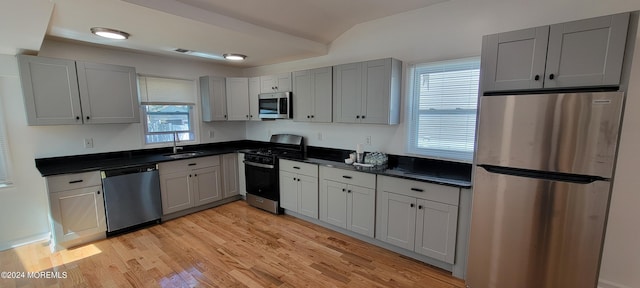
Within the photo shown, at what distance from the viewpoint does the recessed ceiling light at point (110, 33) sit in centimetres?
255

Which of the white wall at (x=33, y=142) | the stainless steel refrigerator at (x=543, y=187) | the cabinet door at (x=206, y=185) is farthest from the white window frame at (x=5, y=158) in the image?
the stainless steel refrigerator at (x=543, y=187)

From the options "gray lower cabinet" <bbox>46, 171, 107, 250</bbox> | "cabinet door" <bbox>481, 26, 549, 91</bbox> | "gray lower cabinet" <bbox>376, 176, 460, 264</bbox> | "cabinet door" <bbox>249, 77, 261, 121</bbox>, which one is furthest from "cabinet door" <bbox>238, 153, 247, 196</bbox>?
"cabinet door" <bbox>481, 26, 549, 91</bbox>

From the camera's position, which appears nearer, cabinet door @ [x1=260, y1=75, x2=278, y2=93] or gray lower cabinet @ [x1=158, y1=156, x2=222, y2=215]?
gray lower cabinet @ [x1=158, y1=156, x2=222, y2=215]

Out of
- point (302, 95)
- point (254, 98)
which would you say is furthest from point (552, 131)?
point (254, 98)

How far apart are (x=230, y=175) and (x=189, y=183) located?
2.24ft

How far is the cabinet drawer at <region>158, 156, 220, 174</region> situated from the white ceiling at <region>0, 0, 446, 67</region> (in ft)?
5.06

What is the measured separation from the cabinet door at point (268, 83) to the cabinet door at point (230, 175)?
1229 mm

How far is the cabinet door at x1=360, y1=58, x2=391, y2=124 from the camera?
2.89 meters

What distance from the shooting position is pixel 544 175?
6.12ft

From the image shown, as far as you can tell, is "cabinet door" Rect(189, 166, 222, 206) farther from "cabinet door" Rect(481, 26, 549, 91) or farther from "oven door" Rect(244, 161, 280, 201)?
"cabinet door" Rect(481, 26, 549, 91)

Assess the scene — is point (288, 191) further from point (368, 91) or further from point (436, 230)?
point (436, 230)

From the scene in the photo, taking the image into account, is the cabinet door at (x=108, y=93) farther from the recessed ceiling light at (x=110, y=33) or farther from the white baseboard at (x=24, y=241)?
the white baseboard at (x=24, y=241)

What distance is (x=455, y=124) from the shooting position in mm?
2793

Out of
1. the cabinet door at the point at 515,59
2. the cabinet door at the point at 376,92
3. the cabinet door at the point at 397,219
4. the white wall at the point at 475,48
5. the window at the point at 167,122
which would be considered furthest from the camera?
the window at the point at 167,122
